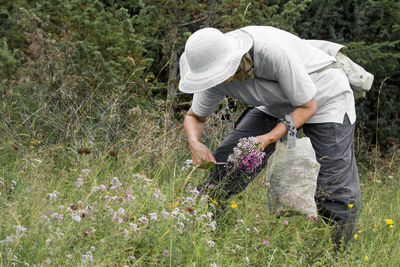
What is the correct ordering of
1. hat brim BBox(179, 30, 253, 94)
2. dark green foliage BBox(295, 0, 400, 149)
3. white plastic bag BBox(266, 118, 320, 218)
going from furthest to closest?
dark green foliage BBox(295, 0, 400, 149) → white plastic bag BBox(266, 118, 320, 218) → hat brim BBox(179, 30, 253, 94)

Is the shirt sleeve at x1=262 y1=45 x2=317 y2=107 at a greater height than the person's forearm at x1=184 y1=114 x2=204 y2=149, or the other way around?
the shirt sleeve at x1=262 y1=45 x2=317 y2=107

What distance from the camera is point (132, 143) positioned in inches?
167

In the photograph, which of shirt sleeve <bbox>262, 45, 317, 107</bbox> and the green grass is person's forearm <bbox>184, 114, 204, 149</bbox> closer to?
the green grass

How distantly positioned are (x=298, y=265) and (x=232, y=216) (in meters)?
0.56

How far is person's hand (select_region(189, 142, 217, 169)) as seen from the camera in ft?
9.43

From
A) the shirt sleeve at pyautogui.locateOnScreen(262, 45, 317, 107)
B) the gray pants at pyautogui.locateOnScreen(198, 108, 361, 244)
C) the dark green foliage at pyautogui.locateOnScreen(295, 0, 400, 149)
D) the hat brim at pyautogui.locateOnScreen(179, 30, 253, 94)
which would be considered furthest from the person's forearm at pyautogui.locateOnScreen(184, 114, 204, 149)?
the dark green foliage at pyautogui.locateOnScreen(295, 0, 400, 149)

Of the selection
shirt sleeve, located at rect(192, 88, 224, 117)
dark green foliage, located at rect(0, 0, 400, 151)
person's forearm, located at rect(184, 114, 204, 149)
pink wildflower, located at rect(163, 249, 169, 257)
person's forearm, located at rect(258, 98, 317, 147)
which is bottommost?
dark green foliage, located at rect(0, 0, 400, 151)

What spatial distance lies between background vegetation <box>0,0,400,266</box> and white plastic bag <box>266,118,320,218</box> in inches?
6.4

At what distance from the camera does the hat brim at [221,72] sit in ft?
8.47

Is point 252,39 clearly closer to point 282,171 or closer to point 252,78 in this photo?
point 252,78

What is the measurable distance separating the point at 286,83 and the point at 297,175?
48 centimetres

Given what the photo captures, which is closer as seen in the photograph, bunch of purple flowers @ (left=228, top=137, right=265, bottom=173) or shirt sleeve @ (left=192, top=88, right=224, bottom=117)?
bunch of purple flowers @ (left=228, top=137, right=265, bottom=173)

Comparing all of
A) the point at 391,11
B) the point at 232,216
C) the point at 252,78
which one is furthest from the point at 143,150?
the point at 391,11

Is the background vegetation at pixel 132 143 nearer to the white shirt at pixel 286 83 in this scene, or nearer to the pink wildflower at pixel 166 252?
the pink wildflower at pixel 166 252
